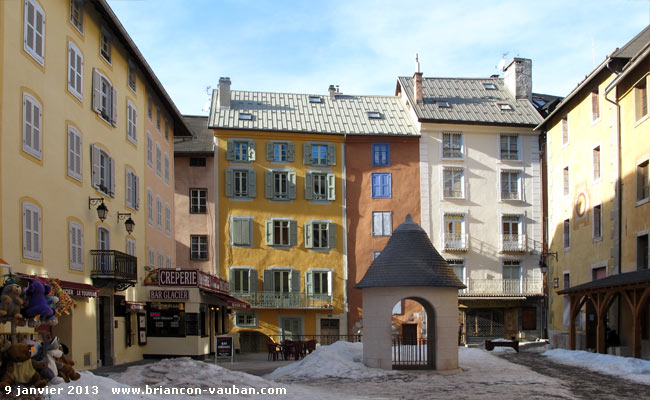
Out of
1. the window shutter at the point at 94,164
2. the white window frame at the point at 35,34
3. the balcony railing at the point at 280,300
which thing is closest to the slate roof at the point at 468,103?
the balcony railing at the point at 280,300

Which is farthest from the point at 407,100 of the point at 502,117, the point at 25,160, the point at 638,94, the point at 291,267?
the point at 25,160

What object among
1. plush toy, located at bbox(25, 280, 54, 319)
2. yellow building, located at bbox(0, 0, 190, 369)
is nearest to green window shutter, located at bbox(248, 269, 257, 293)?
yellow building, located at bbox(0, 0, 190, 369)

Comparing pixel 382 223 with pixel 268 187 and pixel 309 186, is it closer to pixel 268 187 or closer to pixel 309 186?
pixel 309 186

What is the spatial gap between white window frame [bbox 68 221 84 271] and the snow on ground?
1635cm

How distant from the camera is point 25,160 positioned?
66.7ft

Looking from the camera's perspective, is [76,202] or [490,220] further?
[490,220]

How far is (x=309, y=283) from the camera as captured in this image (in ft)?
153

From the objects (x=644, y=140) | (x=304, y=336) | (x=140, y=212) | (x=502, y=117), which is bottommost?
(x=304, y=336)

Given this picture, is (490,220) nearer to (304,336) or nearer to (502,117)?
(502,117)

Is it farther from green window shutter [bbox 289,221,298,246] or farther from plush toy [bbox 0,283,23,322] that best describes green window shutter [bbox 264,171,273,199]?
plush toy [bbox 0,283,23,322]

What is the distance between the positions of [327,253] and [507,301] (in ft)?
35.8

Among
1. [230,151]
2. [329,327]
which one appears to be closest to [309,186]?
[230,151]

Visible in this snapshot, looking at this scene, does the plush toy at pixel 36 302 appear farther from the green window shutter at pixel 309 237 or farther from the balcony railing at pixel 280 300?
the green window shutter at pixel 309 237

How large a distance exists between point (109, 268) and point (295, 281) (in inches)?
827
